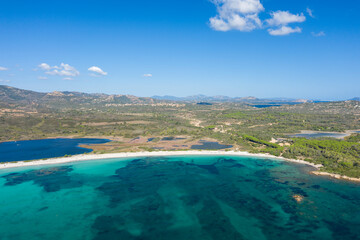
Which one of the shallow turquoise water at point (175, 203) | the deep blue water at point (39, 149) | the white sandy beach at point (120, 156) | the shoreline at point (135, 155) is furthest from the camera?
the deep blue water at point (39, 149)

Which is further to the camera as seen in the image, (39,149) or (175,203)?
(39,149)

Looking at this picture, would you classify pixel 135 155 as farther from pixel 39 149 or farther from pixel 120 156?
pixel 39 149

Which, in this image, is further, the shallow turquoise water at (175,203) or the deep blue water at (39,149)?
the deep blue water at (39,149)

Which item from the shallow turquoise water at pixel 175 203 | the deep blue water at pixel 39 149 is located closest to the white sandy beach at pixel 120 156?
the shallow turquoise water at pixel 175 203

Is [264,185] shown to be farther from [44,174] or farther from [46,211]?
[44,174]

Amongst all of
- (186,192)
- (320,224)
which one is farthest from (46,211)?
(320,224)

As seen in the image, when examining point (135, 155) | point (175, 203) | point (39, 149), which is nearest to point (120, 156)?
point (135, 155)

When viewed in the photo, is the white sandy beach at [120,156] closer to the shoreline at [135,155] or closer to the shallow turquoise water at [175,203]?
the shoreline at [135,155]

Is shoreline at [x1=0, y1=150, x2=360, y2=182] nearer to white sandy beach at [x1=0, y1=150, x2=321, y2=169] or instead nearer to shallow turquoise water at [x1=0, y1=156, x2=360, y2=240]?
white sandy beach at [x1=0, y1=150, x2=321, y2=169]
